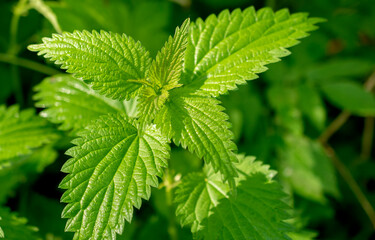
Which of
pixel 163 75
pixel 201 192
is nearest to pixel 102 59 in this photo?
pixel 163 75

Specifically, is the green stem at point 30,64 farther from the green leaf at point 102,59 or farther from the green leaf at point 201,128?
the green leaf at point 201,128

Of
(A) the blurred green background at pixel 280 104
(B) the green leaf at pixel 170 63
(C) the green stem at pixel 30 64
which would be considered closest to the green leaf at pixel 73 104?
(A) the blurred green background at pixel 280 104

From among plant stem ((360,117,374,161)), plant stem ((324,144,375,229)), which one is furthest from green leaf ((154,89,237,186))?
plant stem ((360,117,374,161))

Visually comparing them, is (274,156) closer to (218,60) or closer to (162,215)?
(162,215)

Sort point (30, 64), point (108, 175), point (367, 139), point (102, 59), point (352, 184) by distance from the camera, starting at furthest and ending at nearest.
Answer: point (367, 139) < point (352, 184) < point (30, 64) < point (102, 59) < point (108, 175)

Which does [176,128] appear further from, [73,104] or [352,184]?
[352,184]

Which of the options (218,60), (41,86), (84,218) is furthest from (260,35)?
(41,86)

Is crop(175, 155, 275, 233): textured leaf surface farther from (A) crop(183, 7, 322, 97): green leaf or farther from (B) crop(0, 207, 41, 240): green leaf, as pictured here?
(B) crop(0, 207, 41, 240): green leaf
